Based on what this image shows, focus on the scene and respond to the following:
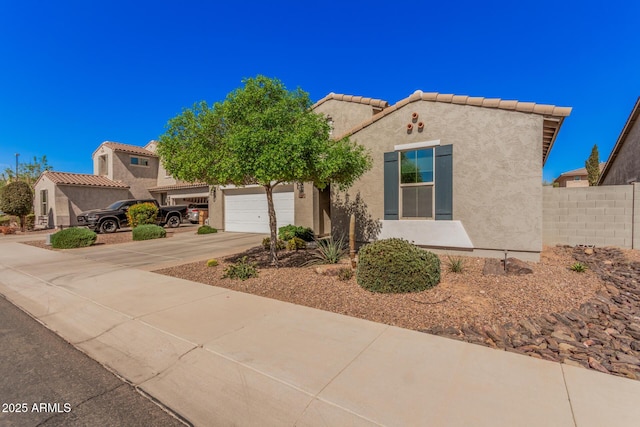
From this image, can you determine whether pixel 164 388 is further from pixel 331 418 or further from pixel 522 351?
pixel 522 351

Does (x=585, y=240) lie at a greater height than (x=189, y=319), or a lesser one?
greater

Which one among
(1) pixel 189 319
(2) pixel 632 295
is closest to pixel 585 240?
(2) pixel 632 295

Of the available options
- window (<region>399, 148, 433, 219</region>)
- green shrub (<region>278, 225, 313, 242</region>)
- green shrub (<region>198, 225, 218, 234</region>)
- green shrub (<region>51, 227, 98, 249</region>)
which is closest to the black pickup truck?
green shrub (<region>198, 225, 218, 234</region>)

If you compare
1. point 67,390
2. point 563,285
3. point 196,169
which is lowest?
point 67,390

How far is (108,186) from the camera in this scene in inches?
897

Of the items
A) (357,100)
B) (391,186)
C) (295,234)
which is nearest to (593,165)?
(357,100)

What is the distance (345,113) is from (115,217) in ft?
48.0

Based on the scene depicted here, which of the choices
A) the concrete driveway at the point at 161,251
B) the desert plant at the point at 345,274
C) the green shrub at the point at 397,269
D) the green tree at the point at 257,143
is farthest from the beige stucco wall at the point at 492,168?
the concrete driveway at the point at 161,251

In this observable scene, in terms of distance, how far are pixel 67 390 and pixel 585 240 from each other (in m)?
11.8

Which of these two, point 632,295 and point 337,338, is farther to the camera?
point 632,295

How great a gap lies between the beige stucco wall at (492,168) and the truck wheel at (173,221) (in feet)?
54.9

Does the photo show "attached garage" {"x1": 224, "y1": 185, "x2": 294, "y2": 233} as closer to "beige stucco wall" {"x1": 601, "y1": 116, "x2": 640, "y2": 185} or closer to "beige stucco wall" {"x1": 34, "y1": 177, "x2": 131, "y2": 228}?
"beige stucco wall" {"x1": 34, "y1": 177, "x2": 131, "y2": 228}

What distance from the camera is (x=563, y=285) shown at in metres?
5.62

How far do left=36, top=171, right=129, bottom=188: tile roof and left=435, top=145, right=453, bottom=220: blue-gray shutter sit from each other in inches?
960
